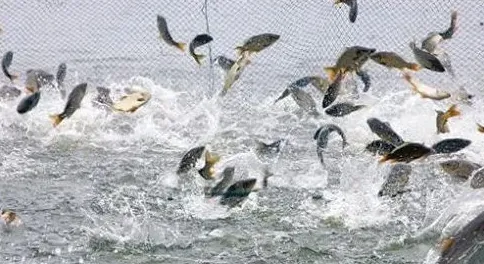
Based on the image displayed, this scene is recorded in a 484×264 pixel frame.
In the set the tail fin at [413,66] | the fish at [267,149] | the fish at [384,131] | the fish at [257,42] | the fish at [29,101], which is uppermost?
the fish at [257,42]

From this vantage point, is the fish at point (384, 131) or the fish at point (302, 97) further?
the fish at point (302, 97)

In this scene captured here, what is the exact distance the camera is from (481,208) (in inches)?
188

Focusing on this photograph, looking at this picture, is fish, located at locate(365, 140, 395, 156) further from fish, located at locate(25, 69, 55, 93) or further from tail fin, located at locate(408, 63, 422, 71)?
fish, located at locate(25, 69, 55, 93)

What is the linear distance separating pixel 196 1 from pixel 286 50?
1720mm

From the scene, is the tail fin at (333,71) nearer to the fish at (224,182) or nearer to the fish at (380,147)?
the fish at (380,147)

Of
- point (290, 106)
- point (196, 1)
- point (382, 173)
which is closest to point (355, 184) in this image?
point (382, 173)

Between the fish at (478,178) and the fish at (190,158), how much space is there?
6.07 feet

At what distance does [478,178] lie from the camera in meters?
4.81

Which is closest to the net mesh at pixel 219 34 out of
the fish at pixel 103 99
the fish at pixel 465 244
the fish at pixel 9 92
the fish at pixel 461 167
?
the fish at pixel 103 99

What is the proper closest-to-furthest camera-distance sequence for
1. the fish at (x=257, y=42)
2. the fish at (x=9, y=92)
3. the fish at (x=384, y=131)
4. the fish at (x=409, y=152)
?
the fish at (x=409, y=152), the fish at (x=384, y=131), the fish at (x=257, y=42), the fish at (x=9, y=92)

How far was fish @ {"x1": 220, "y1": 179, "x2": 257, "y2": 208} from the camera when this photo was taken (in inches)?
189

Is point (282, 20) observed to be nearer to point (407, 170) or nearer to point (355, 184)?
point (355, 184)

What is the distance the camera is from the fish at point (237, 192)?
15.8 feet

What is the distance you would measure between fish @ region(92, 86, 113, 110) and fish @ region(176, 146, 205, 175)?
182cm
